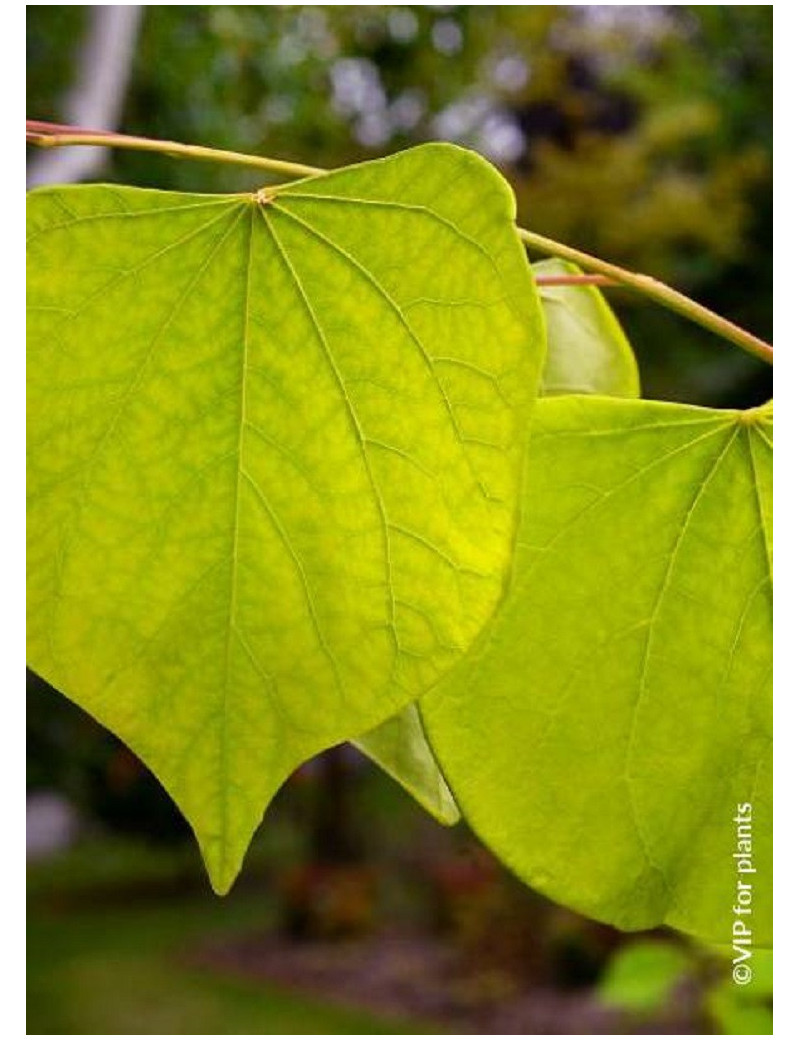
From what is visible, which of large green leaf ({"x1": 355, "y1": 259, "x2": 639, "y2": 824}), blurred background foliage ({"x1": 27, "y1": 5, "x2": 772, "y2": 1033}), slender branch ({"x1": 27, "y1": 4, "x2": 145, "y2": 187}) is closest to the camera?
large green leaf ({"x1": 355, "y1": 259, "x2": 639, "y2": 824})

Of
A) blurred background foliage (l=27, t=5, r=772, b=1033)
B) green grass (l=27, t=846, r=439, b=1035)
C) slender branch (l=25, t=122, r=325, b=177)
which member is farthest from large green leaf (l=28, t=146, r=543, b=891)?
blurred background foliage (l=27, t=5, r=772, b=1033)

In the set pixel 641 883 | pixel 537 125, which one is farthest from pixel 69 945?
pixel 641 883

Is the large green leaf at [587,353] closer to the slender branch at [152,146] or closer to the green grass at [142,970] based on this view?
the slender branch at [152,146]

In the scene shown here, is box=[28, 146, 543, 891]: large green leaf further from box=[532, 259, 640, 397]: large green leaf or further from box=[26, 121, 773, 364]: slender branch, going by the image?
box=[532, 259, 640, 397]: large green leaf

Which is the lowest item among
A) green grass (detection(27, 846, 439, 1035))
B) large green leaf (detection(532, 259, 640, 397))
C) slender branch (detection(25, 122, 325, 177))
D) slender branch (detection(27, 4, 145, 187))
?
green grass (detection(27, 846, 439, 1035))

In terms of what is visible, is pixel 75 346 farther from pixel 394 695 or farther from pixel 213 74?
pixel 213 74

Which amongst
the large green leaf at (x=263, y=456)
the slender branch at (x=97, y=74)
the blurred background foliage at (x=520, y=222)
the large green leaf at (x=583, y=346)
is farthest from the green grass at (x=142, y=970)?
the large green leaf at (x=263, y=456)

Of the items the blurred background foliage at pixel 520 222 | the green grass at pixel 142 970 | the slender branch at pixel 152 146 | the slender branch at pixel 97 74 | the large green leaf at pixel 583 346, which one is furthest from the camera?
the blurred background foliage at pixel 520 222
